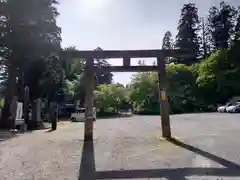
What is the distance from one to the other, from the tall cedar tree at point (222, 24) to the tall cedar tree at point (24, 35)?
4981cm

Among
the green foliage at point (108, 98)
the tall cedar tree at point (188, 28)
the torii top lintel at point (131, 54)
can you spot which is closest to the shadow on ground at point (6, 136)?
the torii top lintel at point (131, 54)

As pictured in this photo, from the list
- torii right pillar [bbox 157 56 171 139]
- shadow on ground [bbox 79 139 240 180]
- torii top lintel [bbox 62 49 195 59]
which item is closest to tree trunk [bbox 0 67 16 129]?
torii top lintel [bbox 62 49 195 59]

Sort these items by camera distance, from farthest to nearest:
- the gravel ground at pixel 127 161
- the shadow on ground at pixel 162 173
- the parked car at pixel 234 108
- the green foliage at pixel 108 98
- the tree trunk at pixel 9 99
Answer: the green foliage at pixel 108 98 < the parked car at pixel 234 108 < the tree trunk at pixel 9 99 < the gravel ground at pixel 127 161 < the shadow on ground at pixel 162 173

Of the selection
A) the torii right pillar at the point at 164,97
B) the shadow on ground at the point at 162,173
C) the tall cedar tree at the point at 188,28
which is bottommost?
the shadow on ground at the point at 162,173

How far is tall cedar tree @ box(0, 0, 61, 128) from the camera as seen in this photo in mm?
28281

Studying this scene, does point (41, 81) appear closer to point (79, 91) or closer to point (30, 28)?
point (30, 28)

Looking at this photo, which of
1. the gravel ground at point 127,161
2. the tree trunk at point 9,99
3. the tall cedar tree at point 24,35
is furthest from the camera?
the tree trunk at point 9,99

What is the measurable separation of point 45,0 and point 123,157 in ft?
73.4

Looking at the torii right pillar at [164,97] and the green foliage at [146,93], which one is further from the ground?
the green foliage at [146,93]

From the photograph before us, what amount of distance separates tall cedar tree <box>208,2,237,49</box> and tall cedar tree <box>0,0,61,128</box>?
49807 millimetres

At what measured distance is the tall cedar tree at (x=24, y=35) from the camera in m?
28.3

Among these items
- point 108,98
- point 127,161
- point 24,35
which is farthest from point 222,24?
point 127,161

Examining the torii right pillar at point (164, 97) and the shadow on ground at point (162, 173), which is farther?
the torii right pillar at point (164, 97)

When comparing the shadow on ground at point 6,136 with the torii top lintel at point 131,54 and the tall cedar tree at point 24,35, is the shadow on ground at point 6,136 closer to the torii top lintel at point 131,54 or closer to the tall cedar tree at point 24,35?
the tall cedar tree at point 24,35
